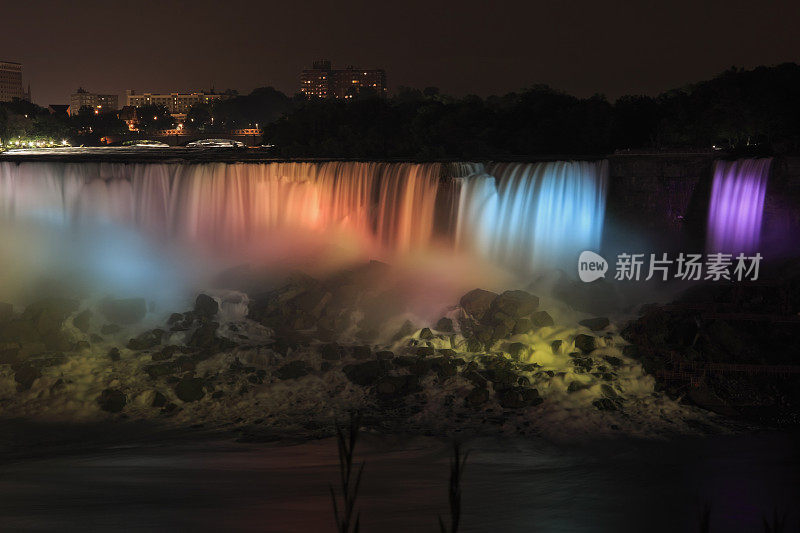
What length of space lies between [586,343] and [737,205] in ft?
20.9

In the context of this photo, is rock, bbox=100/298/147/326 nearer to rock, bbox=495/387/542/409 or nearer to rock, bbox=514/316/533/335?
rock, bbox=514/316/533/335

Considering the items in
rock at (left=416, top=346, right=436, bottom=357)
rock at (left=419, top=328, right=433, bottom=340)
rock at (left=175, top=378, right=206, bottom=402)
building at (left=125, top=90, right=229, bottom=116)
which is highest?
building at (left=125, top=90, right=229, bottom=116)

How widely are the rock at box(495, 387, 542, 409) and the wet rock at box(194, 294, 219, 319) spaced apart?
8095 millimetres

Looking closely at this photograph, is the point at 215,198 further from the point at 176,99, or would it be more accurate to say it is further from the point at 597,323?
the point at 176,99

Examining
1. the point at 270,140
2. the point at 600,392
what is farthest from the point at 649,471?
the point at 270,140

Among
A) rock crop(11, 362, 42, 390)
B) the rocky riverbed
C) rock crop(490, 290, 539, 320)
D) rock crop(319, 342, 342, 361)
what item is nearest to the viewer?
the rocky riverbed

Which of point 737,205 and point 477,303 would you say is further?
point 737,205

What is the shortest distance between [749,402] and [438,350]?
236 inches

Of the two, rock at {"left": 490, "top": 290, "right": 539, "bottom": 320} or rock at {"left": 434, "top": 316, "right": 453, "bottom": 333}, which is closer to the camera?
rock at {"left": 490, "top": 290, "right": 539, "bottom": 320}

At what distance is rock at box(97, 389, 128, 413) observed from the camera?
570 inches

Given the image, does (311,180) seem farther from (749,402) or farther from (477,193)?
(749,402)

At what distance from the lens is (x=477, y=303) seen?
58.3 ft

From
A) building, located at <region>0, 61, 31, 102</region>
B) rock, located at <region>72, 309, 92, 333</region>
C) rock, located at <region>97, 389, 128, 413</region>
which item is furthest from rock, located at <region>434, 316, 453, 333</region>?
building, located at <region>0, 61, 31, 102</region>

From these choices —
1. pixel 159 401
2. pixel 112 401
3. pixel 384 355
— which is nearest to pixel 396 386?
pixel 384 355
